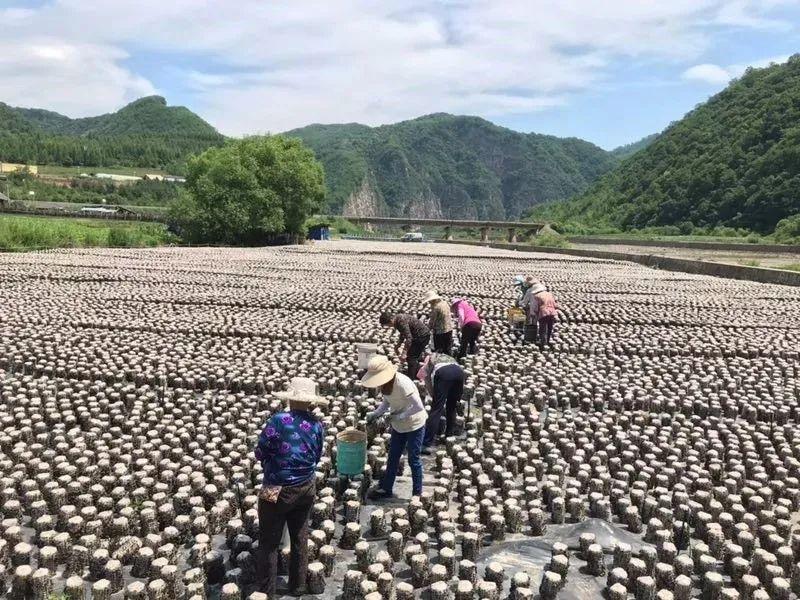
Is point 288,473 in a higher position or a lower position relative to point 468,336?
higher

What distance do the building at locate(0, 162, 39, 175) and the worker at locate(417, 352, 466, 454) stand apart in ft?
388

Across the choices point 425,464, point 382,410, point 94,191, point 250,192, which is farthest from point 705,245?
point 94,191

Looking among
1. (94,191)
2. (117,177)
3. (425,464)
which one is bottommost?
(425,464)

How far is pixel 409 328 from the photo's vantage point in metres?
8.02

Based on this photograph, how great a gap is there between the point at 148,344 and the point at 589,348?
7.69m

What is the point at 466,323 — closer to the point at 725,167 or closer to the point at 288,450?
the point at 288,450

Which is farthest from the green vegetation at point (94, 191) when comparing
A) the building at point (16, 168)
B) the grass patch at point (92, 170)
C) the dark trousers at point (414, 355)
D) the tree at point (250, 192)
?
the dark trousers at point (414, 355)

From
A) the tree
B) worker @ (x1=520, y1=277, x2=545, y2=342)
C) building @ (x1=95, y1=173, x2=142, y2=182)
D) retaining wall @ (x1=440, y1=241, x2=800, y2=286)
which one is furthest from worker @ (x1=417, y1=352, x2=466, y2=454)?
building @ (x1=95, y1=173, x2=142, y2=182)

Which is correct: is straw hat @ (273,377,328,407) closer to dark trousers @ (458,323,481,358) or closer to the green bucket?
the green bucket

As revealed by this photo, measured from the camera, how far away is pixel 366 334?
12.1m

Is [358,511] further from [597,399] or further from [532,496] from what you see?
[597,399]

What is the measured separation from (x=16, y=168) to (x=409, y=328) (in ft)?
400

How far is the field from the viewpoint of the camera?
14.3 feet

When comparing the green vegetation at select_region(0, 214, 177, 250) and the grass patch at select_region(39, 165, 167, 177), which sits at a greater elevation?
the grass patch at select_region(39, 165, 167, 177)
